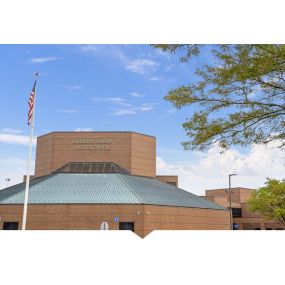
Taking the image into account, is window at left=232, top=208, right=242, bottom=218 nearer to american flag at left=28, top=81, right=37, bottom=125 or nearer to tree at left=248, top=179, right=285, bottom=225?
tree at left=248, top=179, right=285, bottom=225

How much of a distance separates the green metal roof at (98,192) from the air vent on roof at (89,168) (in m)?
0.69

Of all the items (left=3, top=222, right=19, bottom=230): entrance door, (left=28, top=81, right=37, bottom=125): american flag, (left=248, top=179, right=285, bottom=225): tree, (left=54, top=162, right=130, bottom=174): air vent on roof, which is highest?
(left=54, top=162, right=130, bottom=174): air vent on roof

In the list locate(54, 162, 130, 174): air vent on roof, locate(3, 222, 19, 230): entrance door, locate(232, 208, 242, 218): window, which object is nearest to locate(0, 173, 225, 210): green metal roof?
locate(54, 162, 130, 174): air vent on roof

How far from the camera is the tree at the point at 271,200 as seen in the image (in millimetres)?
19484

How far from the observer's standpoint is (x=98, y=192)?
26.2m

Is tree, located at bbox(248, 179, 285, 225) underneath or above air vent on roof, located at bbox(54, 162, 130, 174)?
underneath

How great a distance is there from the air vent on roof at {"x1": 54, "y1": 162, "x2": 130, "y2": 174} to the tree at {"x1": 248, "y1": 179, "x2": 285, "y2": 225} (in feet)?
38.8

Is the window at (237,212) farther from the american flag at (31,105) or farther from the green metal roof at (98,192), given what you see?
the american flag at (31,105)

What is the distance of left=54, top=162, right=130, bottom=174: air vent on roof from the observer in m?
29.9

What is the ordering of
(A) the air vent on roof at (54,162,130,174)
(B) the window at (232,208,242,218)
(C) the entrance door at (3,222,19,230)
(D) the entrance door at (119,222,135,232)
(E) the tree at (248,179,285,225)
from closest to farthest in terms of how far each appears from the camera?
(E) the tree at (248,179,285,225) < (D) the entrance door at (119,222,135,232) < (C) the entrance door at (3,222,19,230) < (A) the air vent on roof at (54,162,130,174) < (B) the window at (232,208,242,218)

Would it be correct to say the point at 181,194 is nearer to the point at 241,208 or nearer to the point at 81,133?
the point at 81,133

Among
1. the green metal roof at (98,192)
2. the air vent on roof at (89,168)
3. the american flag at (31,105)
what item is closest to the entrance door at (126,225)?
the green metal roof at (98,192)
